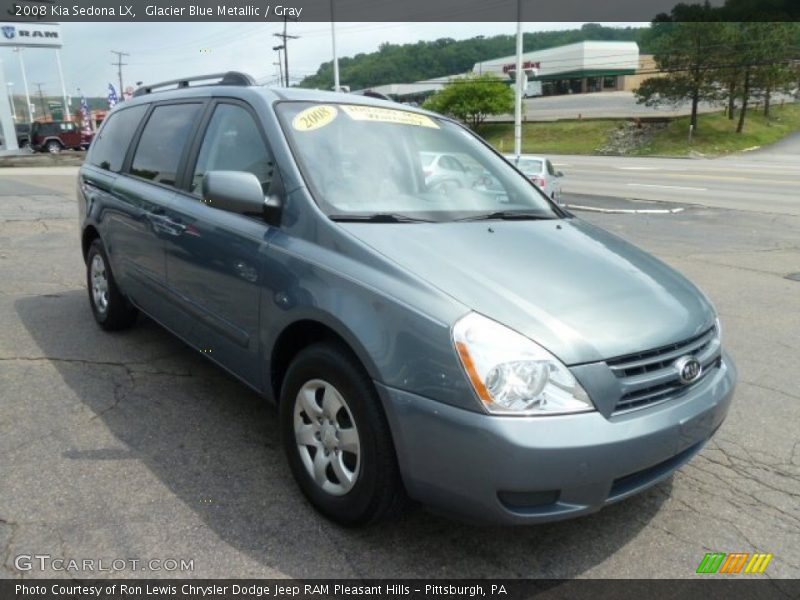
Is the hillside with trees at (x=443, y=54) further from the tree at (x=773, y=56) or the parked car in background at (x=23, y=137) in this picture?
the parked car in background at (x=23, y=137)

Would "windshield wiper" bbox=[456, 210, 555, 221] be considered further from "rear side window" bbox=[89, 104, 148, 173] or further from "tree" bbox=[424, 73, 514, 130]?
"tree" bbox=[424, 73, 514, 130]

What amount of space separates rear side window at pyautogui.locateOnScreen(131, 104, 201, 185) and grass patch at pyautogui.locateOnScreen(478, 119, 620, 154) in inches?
1736

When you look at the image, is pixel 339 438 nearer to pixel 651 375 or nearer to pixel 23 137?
pixel 651 375

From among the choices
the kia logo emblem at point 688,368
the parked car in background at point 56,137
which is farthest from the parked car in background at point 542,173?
the parked car in background at point 56,137

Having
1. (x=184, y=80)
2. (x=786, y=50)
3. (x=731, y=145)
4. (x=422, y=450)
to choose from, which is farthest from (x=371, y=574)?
(x=786, y=50)

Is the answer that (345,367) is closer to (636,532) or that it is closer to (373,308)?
(373,308)

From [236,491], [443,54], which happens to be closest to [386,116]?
[236,491]

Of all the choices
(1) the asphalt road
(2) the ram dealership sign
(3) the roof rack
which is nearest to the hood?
(3) the roof rack

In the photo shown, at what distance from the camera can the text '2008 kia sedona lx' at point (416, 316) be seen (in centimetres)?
216

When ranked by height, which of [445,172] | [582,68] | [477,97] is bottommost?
[445,172]

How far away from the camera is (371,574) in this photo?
2.41 m

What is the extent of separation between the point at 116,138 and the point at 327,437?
11.6 ft

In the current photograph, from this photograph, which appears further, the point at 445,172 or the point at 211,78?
the point at 211,78

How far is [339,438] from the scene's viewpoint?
2566 mm
